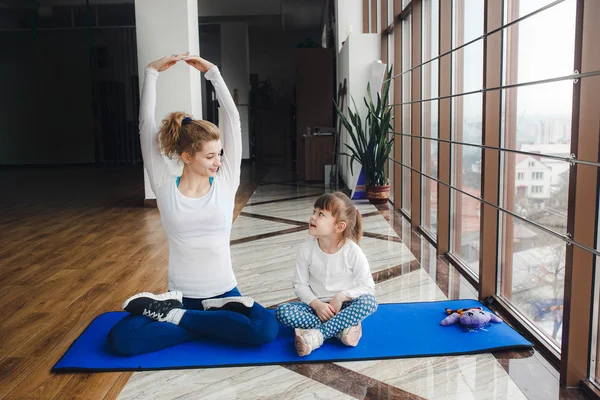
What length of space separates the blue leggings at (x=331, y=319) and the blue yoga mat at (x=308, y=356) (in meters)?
0.06

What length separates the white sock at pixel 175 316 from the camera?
6.49 feet

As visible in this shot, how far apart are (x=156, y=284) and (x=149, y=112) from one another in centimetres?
105

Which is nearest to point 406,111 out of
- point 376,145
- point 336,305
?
point 376,145

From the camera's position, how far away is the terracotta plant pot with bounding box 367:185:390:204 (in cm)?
520

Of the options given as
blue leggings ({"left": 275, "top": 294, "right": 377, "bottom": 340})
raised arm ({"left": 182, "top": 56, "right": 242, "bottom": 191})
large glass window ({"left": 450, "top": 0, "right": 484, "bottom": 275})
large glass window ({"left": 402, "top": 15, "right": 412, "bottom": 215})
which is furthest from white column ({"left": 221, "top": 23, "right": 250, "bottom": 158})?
blue leggings ({"left": 275, "top": 294, "right": 377, "bottom": 340})

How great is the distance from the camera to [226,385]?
1.71 metres

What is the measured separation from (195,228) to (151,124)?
1.27 feet

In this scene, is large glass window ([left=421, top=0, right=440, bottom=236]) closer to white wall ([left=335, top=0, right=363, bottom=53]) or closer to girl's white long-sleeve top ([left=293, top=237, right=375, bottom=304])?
girl's white long-sleeve top ([left=293, top=237, right=375, bottom=304])

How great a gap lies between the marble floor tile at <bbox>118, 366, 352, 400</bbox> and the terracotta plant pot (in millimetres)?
3506

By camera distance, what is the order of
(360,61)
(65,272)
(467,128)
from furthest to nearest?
(360,61)
(65,272)
(467,128)

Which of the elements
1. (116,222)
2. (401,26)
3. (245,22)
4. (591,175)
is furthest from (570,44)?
(245,22)

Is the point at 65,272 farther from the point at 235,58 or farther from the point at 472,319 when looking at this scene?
the point at 235,58

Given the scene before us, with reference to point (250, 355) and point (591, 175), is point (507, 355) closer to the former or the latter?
point (591, 175)

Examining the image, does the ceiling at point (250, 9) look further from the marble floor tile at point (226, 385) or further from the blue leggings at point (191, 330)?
the marble floor tile at point (226, 385)
